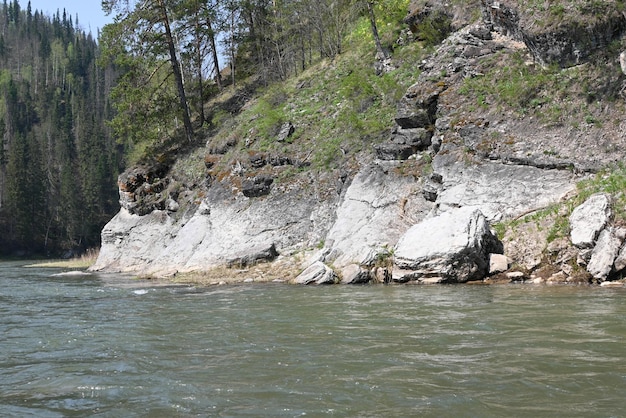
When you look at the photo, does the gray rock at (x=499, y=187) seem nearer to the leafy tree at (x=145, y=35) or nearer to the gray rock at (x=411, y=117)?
the gray rock at (x=411, y=117)

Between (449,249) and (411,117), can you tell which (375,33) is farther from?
(449,249)

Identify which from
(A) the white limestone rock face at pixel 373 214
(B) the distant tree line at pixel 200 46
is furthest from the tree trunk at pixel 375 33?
(A) the white limestone rock face at pixel 373 214

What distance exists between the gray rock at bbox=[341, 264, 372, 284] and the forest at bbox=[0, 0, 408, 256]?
49.5 feet

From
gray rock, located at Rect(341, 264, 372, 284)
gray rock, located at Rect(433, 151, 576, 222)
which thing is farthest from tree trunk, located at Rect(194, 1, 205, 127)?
gray rock, located at Rect(341, 264, 372, 284)

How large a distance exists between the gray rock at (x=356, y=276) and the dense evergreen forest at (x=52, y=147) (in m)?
23.3

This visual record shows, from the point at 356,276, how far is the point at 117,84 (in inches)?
979

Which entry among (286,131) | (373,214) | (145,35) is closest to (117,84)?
(145,35)

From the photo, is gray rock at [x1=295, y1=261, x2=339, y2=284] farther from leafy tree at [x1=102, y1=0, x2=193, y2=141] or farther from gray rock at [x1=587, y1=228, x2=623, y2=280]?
leafy tree at [x1=102, y1=0, x2=193, y2=141]

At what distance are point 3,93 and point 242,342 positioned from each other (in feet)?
402

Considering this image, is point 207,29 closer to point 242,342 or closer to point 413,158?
point 413,158

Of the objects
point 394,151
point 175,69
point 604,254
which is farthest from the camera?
point 175,69

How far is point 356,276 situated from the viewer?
1596 cm

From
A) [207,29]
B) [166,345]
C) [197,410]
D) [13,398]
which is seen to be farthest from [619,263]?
[207,29]

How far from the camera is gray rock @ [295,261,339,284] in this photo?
16.3 m
